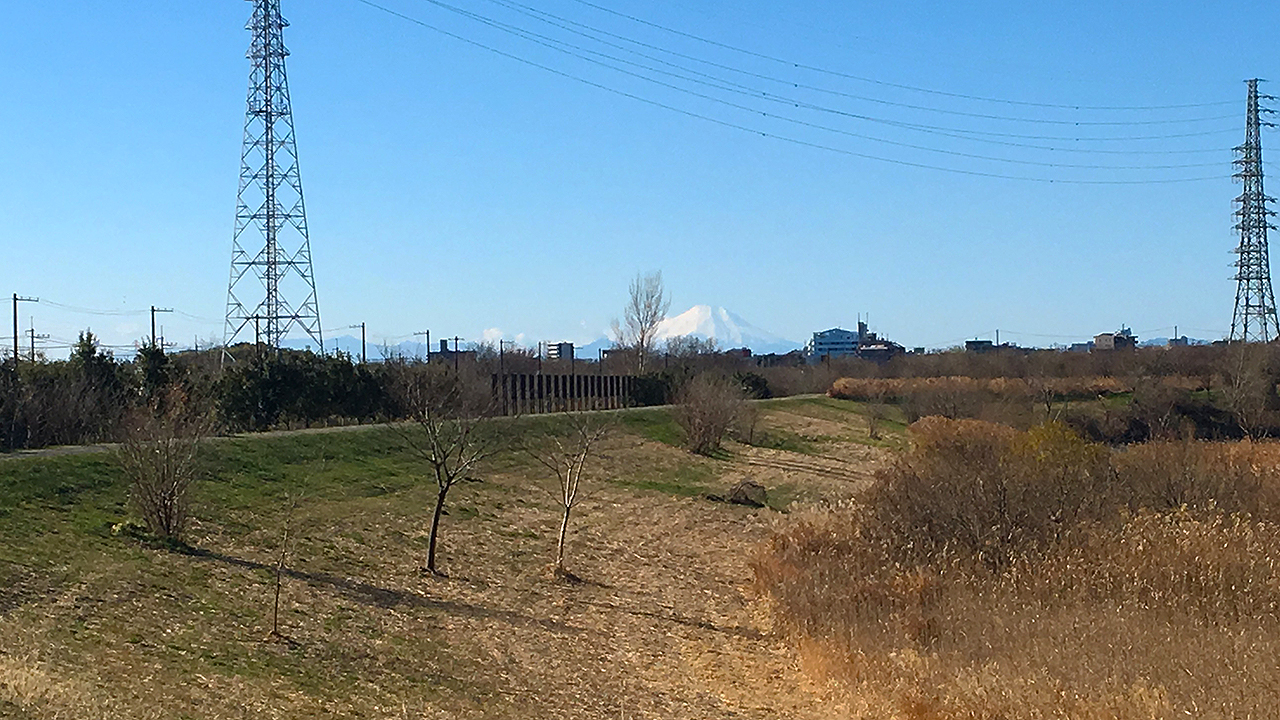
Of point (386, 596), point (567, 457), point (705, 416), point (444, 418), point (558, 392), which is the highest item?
point (558, 392)

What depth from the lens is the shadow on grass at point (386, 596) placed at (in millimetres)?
16906

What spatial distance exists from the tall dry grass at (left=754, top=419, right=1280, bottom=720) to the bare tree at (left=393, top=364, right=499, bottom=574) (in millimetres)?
6025

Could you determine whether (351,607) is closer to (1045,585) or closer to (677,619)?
(677,619)

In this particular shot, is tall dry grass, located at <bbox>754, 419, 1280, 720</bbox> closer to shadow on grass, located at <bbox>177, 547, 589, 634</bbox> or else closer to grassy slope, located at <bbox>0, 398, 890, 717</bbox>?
grassy slope, located at <bbox>0, 398, 890, 717</bbox>

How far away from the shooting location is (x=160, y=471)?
17531 mm

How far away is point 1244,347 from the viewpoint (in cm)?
6097

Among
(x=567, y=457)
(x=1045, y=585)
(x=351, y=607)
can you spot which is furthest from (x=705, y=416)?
(x=351, y=607)

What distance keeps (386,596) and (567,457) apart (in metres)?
8.17

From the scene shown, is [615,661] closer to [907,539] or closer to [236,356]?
[907,539]

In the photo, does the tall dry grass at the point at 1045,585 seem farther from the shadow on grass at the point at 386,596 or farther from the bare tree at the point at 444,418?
the bare tree at the point at 444,418

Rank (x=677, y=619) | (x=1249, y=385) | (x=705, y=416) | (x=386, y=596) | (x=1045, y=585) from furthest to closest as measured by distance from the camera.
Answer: (x=1249, y=385), (x=705, y=416), (x=677, y=619), (x=386, y=596), (x=1045, y=585)

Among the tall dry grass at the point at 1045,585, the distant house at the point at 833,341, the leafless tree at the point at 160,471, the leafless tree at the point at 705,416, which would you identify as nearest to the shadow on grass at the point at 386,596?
the leafless tree at the point at 160,471

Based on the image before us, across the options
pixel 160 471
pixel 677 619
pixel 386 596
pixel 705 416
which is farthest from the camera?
pixel 705 416

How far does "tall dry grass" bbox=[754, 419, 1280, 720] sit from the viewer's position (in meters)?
12.2
